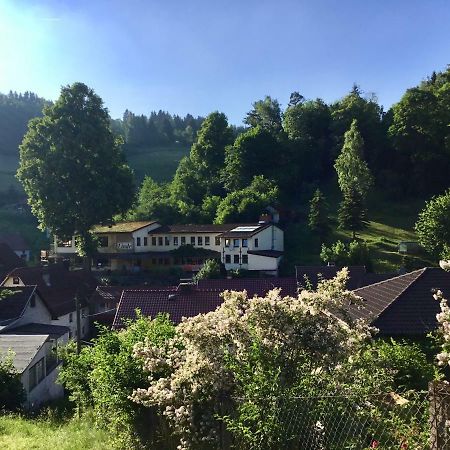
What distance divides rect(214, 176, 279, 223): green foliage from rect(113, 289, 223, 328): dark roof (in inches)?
1044

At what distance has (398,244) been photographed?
Answer: 43531 millimetres

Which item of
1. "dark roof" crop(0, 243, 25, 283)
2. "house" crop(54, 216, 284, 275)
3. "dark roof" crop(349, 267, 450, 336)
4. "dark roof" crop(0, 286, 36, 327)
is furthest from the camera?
"house" crop(54, 216, 284, 275)

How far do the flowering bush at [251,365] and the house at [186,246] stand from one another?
115 ft

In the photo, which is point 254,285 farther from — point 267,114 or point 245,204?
point 267,114

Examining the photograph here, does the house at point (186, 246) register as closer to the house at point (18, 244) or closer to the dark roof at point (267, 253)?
the dark roof at point (267, 253)

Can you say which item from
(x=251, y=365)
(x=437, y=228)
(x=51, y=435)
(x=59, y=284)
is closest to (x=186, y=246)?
(x=59, y=284)

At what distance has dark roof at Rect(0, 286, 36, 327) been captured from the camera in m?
24.5

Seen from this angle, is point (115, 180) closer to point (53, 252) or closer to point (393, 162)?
point (53, 252)

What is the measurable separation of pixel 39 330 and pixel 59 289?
9783 mm

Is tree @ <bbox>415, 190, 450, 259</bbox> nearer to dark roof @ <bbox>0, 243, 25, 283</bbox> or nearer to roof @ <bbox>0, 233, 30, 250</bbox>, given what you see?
dark roof @ <bbox>0, 243, 25, 283</bbox>

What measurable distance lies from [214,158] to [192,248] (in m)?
21.7

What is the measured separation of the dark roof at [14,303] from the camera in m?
24.5

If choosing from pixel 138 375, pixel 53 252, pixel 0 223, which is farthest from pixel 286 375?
pixel 0 223

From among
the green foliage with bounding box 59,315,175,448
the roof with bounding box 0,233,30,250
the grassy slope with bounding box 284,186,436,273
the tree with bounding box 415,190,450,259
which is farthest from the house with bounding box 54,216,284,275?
the green foliage with bounding box 59,315,175,448
